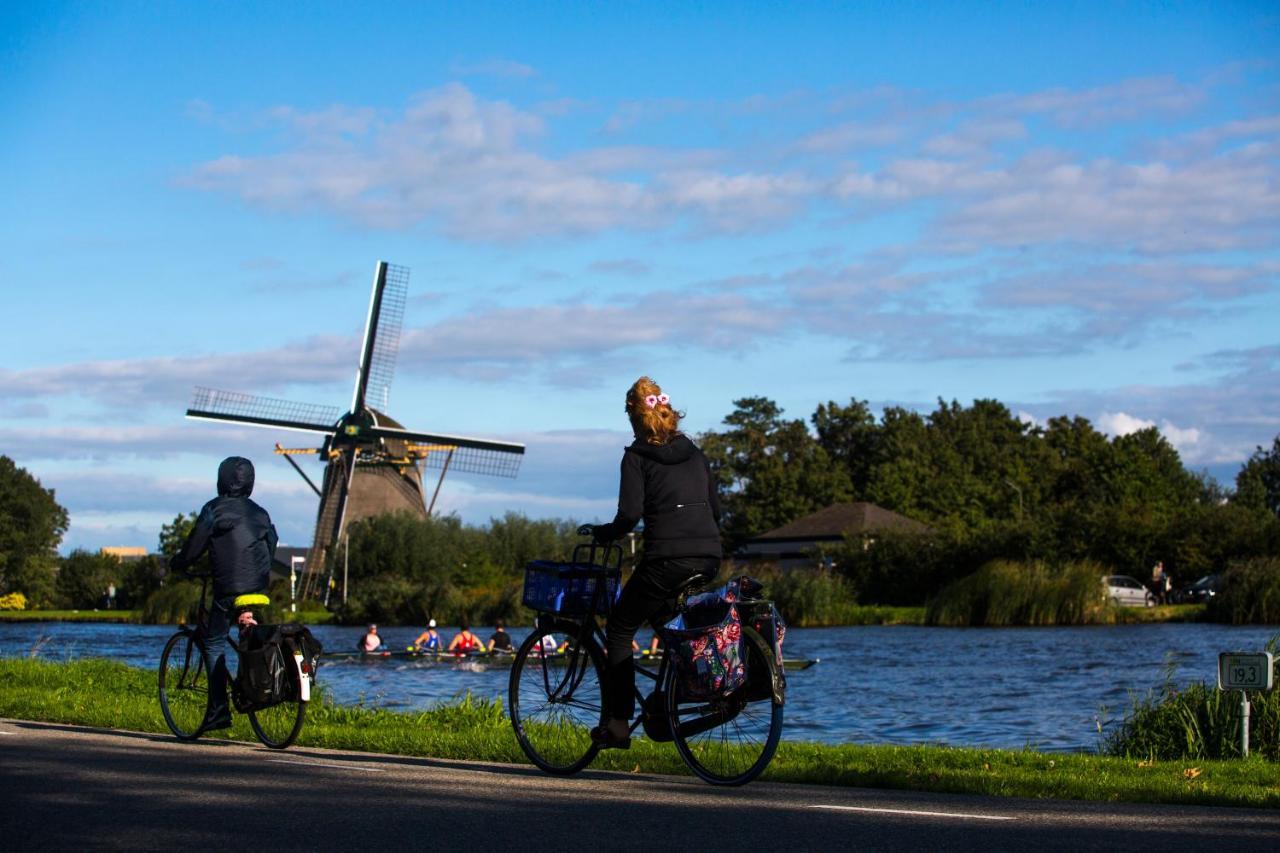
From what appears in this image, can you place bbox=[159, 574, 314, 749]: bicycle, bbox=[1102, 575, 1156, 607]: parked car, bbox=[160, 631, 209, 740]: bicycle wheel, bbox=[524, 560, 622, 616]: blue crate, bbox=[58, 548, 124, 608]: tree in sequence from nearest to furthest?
bbox=[524, 560, 622, 616]: blue crate
bbox=[159, 574, 314, 749]: bicycle
bbox=[160, 631, 209, 740]: bicycle wheel
bbox=[1102, 575, 1156, 607]: parked car
bbox=[58, 548, 124, 608]: tree

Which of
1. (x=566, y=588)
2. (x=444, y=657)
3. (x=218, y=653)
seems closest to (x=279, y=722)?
(x=218, y=653)

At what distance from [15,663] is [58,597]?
99462 millimetres

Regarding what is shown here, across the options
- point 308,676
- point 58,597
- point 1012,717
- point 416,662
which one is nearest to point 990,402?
point 58,597

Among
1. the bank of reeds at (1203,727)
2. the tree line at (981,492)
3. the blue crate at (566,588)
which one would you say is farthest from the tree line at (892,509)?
the blue crate at (566,588)

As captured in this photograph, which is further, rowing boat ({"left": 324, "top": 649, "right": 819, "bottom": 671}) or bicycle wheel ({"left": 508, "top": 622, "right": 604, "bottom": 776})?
rowing boat ({"left": 324, "top": 649, "right": 819, "bottom": 671})

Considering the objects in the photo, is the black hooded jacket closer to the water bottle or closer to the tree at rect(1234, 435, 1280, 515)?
the water bottle

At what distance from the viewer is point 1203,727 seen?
13.0m

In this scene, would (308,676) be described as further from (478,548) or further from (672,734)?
(478,548)

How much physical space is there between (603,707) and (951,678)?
76.7 ft

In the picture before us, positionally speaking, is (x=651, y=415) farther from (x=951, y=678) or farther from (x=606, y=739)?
(x=951, y=678)

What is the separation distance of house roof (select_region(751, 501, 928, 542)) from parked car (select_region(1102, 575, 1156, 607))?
28904 millimetres

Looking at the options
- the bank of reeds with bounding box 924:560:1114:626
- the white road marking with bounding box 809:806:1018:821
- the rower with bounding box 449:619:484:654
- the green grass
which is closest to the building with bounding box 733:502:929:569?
the green grass

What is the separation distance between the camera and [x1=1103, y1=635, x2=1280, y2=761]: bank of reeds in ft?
41.3

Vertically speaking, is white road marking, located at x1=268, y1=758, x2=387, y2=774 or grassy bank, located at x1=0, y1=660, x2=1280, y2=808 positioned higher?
grassy bank, located at x1=0, y1=660, x2=1280, y2=808
